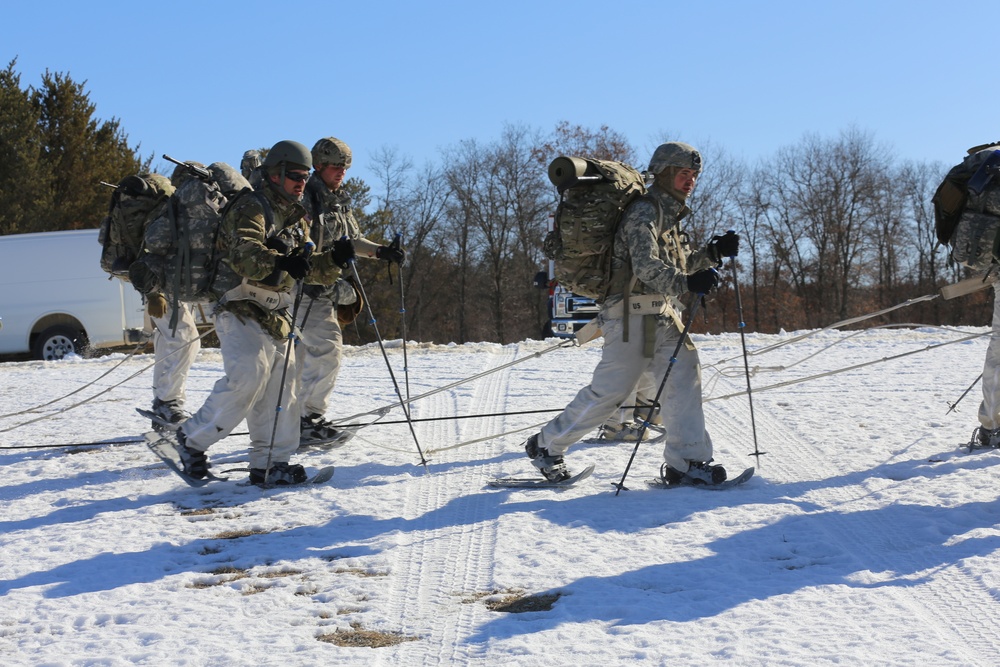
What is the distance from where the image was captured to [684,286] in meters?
6.13

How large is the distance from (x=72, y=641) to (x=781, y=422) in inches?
253

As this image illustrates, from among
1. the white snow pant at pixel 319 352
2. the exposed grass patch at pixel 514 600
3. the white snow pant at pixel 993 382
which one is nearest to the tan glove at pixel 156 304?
the white snow pant at pixel 319 352

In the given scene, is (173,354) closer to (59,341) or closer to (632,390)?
(632,390)

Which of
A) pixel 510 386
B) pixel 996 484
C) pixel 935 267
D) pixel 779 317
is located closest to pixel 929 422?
pixel 996 484

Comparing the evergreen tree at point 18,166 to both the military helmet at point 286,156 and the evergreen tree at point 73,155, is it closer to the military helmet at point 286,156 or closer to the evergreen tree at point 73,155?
the evergreen tree at point 73,155

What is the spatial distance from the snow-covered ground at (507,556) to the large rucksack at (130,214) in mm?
1568

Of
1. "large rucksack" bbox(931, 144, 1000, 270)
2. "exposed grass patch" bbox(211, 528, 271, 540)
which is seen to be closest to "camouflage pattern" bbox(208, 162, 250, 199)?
"exposed grass patch" bbox(211, 528, 271, 540)

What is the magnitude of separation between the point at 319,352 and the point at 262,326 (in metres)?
1.38

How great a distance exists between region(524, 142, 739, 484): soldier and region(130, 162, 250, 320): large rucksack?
3.01 metres

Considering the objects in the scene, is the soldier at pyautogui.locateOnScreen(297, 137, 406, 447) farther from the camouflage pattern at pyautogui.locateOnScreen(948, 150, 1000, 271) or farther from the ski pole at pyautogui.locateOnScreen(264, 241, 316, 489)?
the camouflage pattern at pyautogui.locateOnScreen(948, 150, 1000, 271)

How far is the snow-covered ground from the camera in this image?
4.02 meters

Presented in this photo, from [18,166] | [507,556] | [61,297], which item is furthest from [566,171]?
[18,166]

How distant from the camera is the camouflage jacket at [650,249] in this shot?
6.15 metres

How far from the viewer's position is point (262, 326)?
6.80m
